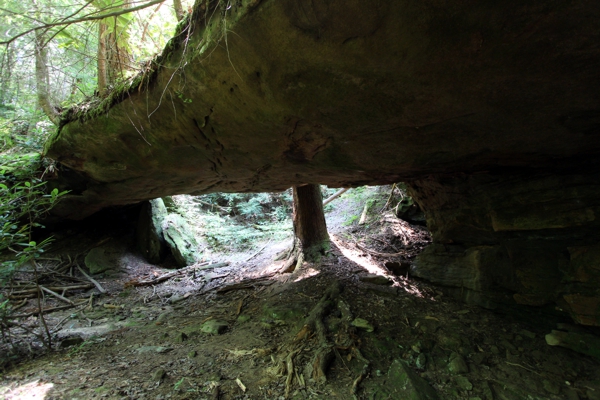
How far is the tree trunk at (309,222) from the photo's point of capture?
676 centimetres

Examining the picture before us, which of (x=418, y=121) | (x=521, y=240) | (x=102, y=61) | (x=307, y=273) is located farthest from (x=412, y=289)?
(x=102, y=61)

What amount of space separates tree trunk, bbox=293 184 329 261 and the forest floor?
2.29ft

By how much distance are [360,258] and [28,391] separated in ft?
17.3

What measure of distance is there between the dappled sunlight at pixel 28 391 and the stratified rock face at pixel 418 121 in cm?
301

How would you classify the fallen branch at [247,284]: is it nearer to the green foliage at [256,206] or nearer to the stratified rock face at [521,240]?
the stratified rock face at [521,240]

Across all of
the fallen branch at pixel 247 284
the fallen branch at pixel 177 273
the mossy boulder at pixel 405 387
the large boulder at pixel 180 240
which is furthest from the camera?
the large boulder at pixel 180 240

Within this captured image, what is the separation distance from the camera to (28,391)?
3.02 metres

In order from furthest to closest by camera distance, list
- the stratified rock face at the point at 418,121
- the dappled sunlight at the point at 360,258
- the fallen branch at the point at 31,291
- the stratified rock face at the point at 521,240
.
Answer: the fallen branch at the point at 31,291, the dappled sunlight at the point at 360,258, the stratified rock face at the point at 521,240, the stratified rock face at the point at 418,121

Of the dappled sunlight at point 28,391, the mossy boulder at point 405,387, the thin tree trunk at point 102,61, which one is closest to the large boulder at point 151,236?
the thin tree trunk at point 102,61

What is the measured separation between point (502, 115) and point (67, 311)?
7.65 m

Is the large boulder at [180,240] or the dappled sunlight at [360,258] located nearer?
the dappled sunlight at [360,258]

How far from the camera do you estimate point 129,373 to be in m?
3.42

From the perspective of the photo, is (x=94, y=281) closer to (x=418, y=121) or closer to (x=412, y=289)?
(x=412, y=289)

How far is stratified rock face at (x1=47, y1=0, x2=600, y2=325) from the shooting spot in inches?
71.7
